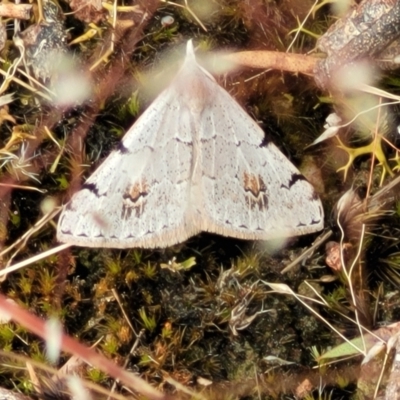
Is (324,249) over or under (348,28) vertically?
under

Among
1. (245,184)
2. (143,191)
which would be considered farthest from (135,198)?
(245,184)

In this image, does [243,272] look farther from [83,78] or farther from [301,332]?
[83,78]

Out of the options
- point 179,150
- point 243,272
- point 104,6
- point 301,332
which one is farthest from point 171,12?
point 301,332

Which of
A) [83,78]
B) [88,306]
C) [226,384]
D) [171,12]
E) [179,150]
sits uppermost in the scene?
[171,12]

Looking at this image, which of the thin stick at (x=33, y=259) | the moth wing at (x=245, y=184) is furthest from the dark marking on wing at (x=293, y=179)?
the thin stick at (x=33, y=259)

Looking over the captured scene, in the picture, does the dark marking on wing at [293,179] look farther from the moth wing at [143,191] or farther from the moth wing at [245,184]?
the moth wing at [143,191]

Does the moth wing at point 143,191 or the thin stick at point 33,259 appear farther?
the thin stick at point 33,259
